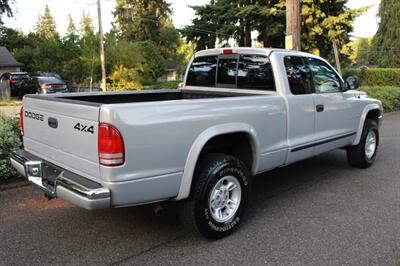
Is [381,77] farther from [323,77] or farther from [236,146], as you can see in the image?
[236,146]

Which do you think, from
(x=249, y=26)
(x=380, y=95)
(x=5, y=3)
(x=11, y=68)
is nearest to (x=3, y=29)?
(x=11, y=68)

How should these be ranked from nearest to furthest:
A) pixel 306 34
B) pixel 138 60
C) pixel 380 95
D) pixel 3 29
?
pixel 380 95
pixel 306 34
pixel 138 60
pixel 3 29

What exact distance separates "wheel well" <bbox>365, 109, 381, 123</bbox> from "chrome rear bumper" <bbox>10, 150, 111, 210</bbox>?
4.91 m

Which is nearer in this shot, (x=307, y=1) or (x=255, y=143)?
(x=255, y=143)

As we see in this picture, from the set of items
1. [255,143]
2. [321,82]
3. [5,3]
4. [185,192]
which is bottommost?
[185,192]

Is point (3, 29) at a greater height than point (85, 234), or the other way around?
point (3, 29)

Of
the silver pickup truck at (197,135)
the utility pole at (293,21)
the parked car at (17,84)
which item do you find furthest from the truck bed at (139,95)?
the parked car at (17,84)

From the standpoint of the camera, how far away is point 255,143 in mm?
3979

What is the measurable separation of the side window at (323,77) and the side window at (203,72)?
4.14 ft

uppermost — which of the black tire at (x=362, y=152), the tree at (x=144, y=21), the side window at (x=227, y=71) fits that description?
the tree at (x=144, y=21)

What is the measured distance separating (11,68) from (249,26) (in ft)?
96.4

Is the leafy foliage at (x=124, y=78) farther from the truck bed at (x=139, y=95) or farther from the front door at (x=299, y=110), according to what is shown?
the front door at (x=299, y=110)

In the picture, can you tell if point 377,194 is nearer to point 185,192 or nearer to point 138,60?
point 185,192

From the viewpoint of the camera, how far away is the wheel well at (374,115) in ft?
20.9
